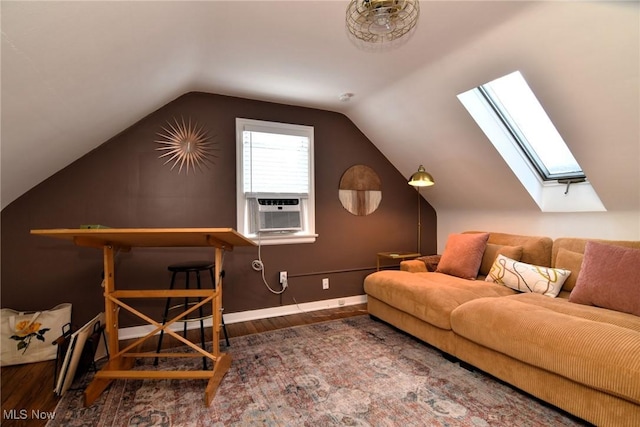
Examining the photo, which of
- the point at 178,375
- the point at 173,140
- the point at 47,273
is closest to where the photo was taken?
the point at 178,375

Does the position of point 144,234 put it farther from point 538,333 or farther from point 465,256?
point 465,256

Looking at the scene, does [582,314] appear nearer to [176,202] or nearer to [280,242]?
[280,242]

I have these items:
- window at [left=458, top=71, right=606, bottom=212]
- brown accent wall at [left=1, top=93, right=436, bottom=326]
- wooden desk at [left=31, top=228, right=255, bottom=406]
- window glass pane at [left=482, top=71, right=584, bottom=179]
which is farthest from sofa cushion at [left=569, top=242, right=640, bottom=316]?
wooden desk at [left=31, top=228, right=255, bottom=406]

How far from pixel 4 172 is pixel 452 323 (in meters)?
3.18

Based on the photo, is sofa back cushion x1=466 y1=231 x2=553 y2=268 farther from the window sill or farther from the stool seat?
the stool seat

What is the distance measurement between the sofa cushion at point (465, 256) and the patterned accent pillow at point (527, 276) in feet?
0.55

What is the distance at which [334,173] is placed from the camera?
3.85 meters

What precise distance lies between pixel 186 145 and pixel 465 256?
294cm

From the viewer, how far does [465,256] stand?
3.17 m

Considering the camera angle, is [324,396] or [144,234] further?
[324,396]

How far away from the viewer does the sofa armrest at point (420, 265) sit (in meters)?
3.40

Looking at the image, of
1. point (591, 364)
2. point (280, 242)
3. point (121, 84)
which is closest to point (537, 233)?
Answer: point (591, 364)

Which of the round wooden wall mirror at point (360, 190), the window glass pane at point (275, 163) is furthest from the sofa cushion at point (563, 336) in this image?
the window glass pane at point (275, 163)

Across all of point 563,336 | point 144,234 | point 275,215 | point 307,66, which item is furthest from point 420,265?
point 144,234
